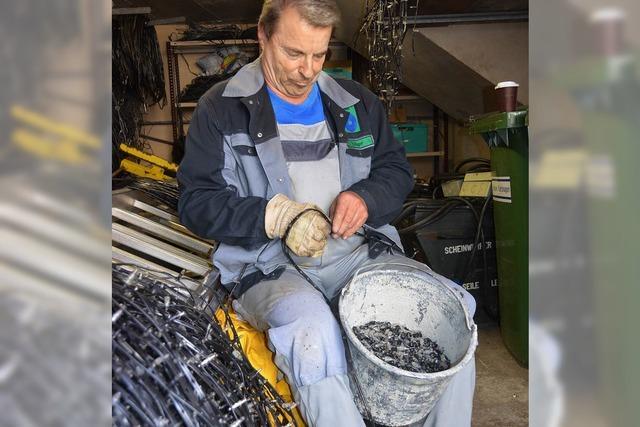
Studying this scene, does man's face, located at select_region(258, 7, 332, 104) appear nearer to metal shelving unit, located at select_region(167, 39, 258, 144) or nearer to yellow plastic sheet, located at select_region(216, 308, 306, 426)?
yellow plastic sheet, located at select_region(216, 308, 306, 426)

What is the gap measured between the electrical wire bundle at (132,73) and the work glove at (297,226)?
3.74 m

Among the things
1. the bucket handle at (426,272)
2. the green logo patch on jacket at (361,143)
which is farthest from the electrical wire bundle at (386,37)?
the bucket handle at (426,272)

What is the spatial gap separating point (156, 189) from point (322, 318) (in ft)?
5.71

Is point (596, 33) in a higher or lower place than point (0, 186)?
higher

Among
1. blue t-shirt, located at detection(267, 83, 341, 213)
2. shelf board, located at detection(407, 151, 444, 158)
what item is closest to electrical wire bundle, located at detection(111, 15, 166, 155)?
shelf board, located at detection(407, 151, 444, 158)

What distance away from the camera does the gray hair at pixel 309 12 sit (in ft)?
5.34

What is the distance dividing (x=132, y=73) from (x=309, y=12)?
3.94 m

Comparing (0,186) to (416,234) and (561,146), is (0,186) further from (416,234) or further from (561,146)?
(416,234)

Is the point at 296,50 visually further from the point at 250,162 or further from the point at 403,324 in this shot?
the point at 403,324

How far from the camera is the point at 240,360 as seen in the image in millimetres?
1305

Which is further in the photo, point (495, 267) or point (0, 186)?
point (495, 267)

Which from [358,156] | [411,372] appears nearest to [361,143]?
[358,156]

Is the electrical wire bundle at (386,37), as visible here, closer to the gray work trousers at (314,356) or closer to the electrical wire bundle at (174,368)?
the gray work trousers at (314,356)

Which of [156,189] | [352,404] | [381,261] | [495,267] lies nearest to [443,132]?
[495,267]
